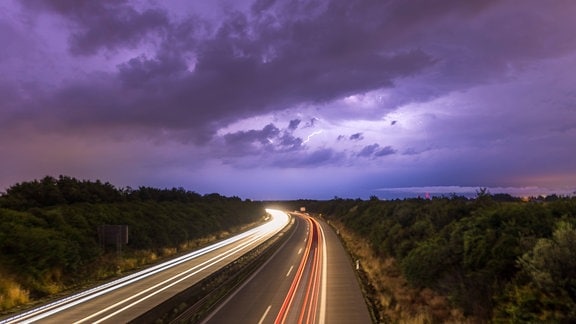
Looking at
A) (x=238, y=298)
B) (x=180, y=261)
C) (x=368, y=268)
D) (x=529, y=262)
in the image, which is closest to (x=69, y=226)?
(x=180, y=261)

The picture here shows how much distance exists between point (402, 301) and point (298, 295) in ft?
17.5

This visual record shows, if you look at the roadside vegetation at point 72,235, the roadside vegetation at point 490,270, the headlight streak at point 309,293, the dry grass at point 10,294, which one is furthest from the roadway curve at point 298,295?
the roadside vegetation at point 72,235

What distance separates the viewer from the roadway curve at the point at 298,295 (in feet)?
59.9

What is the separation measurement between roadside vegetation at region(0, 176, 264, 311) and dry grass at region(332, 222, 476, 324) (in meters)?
17.0

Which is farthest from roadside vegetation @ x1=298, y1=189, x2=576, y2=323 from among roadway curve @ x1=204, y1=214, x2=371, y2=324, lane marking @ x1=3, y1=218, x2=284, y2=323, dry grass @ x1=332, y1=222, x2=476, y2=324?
lane marking @ x1=3, y1=218, x2=284, y2=323

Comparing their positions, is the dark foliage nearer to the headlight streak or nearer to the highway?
the highway

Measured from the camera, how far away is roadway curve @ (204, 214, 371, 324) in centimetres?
1827

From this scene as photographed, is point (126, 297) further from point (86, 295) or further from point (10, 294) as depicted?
point (10, 294)

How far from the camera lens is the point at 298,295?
22734 millimetres

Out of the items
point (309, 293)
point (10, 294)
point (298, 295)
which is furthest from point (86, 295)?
point (309, 293)

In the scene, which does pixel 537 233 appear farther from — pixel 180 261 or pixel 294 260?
pixel 180 261

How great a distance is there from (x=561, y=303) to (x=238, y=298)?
604 inches

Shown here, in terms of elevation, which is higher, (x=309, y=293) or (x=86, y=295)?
(x=86, y=295)

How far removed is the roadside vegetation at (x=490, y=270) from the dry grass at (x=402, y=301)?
1.7 inches
